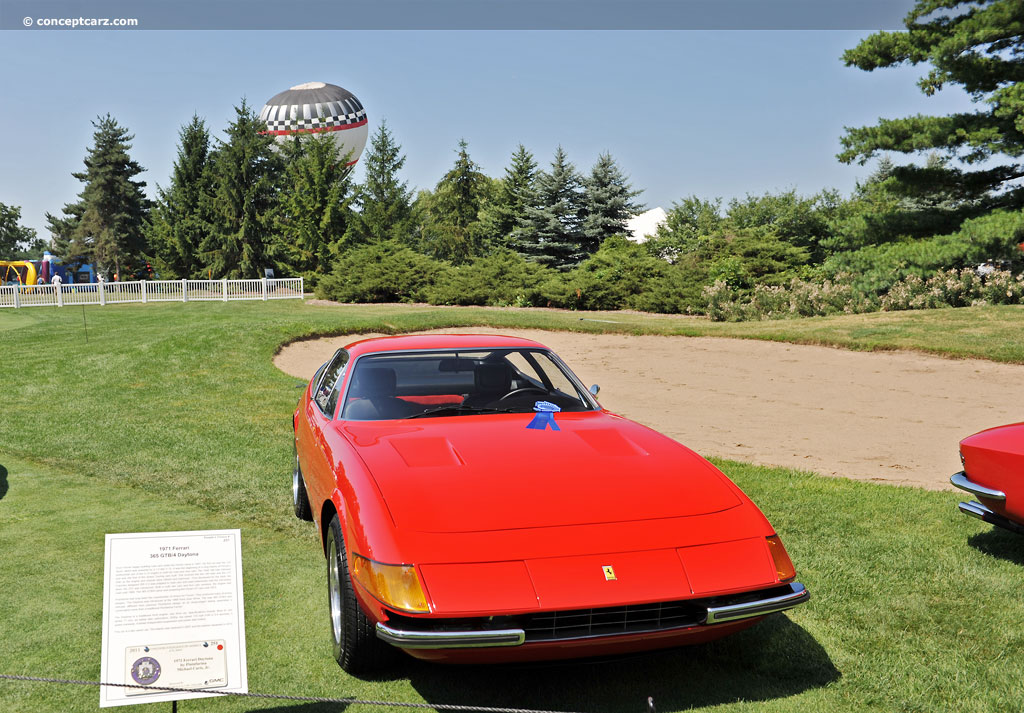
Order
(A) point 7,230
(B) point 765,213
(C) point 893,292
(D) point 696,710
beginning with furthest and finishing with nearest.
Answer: (A) point 7,230
(B) point 765,213
(C) point 893,292
(D) point 696,710

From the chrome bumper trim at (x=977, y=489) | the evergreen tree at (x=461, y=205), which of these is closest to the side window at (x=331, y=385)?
the chrome bumper trim at (x=977, y=489)

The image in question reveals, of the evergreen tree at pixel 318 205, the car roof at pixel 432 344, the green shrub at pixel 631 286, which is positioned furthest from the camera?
the evergreen tree at pixel 318 205

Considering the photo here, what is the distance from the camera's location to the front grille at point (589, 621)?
3070mm

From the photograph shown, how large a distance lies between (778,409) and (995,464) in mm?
7084

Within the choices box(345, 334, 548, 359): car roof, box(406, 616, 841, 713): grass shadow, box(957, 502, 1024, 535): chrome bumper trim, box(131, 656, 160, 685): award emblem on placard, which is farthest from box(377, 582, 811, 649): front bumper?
box(345, 334, 548, 359): car roof

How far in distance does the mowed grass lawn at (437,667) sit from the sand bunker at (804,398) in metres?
1.50

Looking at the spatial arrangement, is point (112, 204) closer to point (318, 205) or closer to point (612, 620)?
point (318, 205)

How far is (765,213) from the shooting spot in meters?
53.4

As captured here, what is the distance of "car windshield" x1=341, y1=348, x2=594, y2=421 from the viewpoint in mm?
4957

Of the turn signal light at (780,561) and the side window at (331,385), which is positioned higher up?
the side window at (331,385)

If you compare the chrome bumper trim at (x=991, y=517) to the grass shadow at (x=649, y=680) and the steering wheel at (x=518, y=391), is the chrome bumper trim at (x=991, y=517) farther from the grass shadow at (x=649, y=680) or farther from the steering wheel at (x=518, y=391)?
the steering wheel at (x=518, y=391)

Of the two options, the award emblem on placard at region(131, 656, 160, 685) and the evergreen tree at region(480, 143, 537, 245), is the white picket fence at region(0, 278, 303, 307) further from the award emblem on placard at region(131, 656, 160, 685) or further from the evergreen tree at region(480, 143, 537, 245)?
the award emblem on placard at region(131, 656, 160, 685)

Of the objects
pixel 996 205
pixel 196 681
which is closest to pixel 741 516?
pixel 196 681

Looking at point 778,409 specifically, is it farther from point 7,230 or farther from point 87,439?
point 7,230
